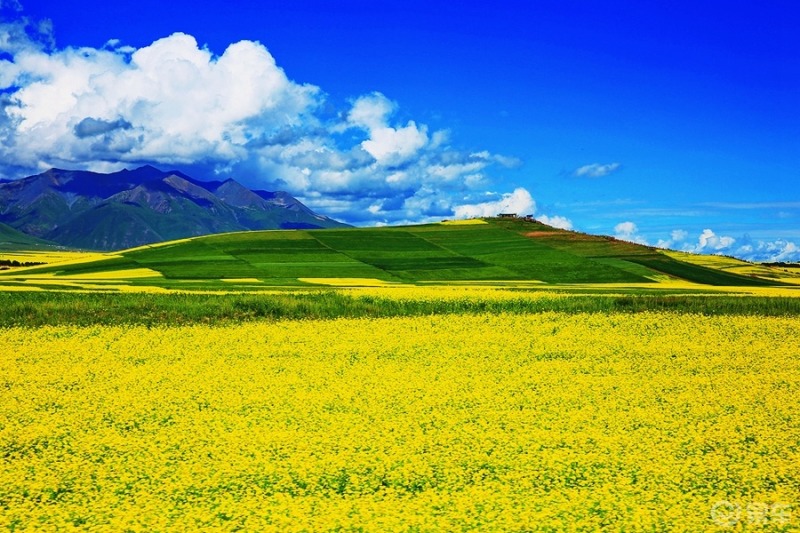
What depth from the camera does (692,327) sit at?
1495 inches

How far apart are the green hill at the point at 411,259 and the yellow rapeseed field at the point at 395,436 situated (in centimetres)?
4538

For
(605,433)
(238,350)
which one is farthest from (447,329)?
(605,433)

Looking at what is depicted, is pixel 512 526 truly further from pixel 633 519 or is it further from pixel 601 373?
pixel 601 373

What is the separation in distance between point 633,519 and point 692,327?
28247 millimetres

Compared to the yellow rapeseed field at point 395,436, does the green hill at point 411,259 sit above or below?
above

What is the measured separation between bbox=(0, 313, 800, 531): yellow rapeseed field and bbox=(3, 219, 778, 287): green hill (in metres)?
45.4

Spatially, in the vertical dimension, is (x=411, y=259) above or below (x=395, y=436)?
above

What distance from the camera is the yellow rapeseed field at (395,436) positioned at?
12812 millimetres

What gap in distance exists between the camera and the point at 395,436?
1702cm

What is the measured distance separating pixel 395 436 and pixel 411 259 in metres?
79.5

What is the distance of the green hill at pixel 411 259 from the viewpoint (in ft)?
270

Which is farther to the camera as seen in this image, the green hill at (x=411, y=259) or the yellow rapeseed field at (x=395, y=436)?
the green hill at (x=411, y=259)

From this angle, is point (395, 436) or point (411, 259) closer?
point (395, 436)

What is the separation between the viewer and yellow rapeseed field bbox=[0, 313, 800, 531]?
12812mm
